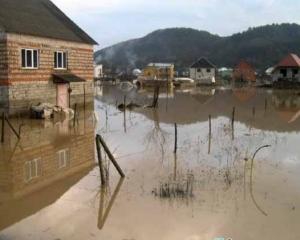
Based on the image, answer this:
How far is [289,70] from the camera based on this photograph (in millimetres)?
64625

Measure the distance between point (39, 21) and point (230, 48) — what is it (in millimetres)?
132808

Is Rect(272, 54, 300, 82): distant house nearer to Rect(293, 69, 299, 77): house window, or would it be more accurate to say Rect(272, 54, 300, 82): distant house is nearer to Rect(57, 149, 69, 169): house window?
Rect(293, 69, 299, 77): house window

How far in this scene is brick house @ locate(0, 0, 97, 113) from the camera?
2362 centimetres

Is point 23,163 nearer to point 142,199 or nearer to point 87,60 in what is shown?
point 142,199

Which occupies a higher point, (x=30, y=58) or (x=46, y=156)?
(x=30, y=58)

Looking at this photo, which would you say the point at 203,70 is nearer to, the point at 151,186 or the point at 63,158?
the point at 63,158

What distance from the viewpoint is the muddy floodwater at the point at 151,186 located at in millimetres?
8797

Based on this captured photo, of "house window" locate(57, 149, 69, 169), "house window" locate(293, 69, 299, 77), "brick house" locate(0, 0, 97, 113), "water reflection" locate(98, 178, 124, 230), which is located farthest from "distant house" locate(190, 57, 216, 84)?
"water reflection" locate(98, 178, 124, 230)

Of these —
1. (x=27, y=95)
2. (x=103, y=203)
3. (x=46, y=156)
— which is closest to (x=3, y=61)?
(x=27, y=95)

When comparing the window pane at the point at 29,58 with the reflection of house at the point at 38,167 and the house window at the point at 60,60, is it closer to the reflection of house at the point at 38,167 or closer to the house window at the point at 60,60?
the house window at the point at 60,60

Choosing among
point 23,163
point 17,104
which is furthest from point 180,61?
point 23,163

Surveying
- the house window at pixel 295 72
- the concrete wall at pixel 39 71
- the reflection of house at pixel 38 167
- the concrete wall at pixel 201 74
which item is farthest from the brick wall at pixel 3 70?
the concrete wall at pixel 201 74

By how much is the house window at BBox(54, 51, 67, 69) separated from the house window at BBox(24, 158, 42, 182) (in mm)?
14722

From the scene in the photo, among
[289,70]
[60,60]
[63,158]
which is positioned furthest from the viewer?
[289,70]
